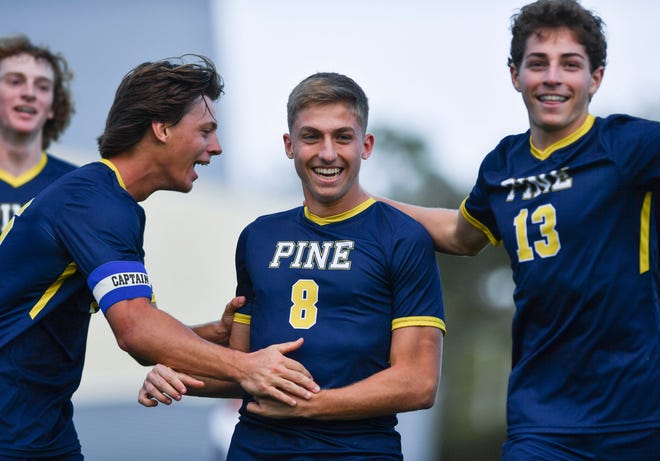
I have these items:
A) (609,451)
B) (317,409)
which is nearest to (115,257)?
(317,409)

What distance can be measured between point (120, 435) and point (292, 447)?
10512 millimetres

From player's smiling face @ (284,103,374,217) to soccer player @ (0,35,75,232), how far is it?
3.25m

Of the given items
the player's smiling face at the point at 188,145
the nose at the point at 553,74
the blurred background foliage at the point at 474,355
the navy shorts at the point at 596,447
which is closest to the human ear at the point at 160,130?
the player's smiling face at the point at 188,145

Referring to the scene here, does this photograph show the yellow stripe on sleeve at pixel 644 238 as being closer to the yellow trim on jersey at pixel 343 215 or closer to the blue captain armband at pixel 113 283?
the yellow trim on jersey at pixel 343 215

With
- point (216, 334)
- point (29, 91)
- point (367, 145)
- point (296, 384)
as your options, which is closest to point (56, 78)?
point (29, 91)

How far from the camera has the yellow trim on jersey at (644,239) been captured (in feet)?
17.1

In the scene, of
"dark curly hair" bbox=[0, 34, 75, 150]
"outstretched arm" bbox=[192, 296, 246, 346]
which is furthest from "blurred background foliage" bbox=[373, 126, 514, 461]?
"outstretched arm" bbox=[192, 296, 246, 346]

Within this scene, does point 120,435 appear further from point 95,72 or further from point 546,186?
point 546,186

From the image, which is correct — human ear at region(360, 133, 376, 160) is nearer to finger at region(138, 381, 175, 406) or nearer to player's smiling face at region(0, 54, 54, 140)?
finger at region(138, 381, 175, 406)

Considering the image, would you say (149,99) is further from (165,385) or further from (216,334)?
(165,385)

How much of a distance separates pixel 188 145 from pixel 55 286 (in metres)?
1.04

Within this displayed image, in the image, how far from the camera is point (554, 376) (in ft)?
17.6

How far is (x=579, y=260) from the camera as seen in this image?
5262 mm

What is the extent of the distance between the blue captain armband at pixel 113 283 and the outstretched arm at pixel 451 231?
1432 mm
